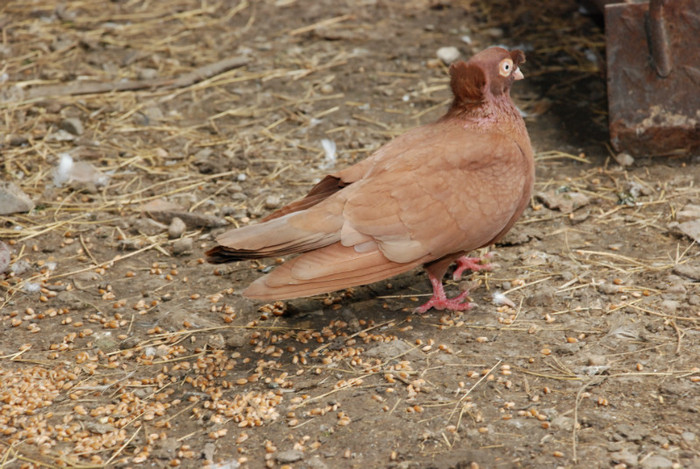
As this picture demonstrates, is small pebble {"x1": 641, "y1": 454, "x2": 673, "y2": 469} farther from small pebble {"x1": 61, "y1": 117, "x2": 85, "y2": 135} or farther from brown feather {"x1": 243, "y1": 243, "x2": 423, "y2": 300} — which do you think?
small pebble {"x1": 61, "y1": 117, "x2": 85, "y2": 135}

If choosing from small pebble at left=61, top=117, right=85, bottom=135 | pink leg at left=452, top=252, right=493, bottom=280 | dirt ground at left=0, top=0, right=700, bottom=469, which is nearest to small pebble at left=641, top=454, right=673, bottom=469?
dirt ground at left=0, top=0, right=700, bottom=469

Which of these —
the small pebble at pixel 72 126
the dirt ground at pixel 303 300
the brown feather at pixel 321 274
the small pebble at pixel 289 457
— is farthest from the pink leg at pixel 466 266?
the small pebble at pixel 72 126

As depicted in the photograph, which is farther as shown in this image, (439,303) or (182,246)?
(182,246)

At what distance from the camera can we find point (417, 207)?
3447 mm

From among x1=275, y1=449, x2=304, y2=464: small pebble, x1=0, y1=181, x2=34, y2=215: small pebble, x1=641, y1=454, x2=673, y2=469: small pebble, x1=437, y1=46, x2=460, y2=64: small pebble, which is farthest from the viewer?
x1=437, y1=46, x2=460, y2=64: small pebble

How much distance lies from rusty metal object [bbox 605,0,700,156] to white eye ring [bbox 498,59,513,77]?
129 cm

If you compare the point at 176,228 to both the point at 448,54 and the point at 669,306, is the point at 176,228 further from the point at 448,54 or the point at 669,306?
the point at 448,54

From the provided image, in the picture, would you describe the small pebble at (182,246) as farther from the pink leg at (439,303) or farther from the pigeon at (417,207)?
the pink leg at (439,303)

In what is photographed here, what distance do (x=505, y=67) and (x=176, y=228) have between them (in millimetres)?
1958

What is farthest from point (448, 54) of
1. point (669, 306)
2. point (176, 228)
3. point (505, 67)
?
point (669, 306)

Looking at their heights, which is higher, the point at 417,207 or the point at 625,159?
the point at 417,207

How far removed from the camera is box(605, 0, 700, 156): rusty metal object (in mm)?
4664

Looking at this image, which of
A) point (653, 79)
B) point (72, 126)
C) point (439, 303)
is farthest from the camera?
point (72, 126)

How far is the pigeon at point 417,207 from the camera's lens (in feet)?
10.9
